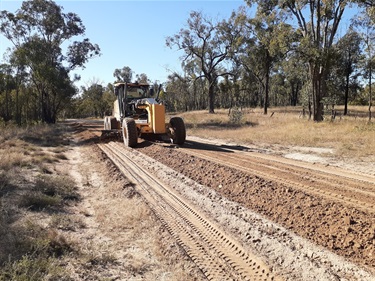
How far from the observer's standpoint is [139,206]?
672 centimetres

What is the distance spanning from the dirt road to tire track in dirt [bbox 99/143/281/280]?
14mm

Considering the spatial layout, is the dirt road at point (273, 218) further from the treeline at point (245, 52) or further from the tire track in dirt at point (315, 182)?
the treeline at point (245, 52)

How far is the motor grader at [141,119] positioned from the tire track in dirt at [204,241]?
5.88 meters

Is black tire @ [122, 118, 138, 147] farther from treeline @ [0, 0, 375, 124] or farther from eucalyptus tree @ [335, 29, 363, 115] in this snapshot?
eucalyptus tree @ [335, 29, 363, 115]

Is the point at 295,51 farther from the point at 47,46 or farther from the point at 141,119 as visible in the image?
the point at 47,46

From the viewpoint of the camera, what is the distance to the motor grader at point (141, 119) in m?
13.9

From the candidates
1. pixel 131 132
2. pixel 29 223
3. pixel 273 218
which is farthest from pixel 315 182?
pixel 131 132

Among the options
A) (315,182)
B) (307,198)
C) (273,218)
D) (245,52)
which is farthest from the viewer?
(245,52)

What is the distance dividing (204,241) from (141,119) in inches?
415

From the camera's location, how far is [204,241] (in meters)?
5.12

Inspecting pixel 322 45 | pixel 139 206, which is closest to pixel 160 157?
pixel 139 206

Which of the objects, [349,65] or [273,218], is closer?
[273,218]

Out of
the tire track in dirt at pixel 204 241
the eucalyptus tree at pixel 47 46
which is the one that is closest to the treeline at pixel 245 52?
the eucalyptus tree at pixel 47 46

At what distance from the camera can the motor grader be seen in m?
13.9
